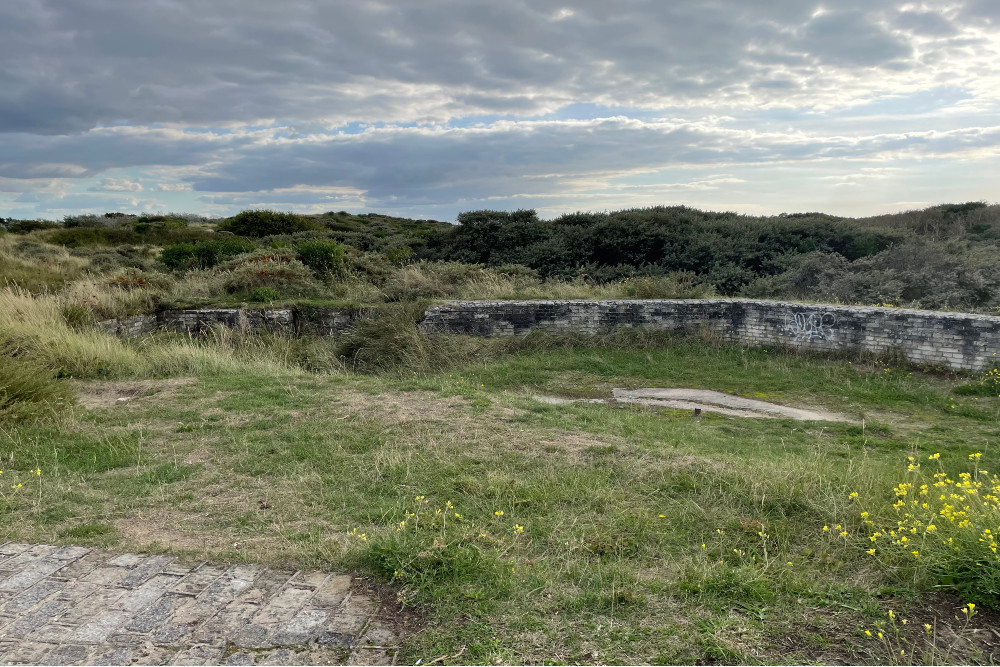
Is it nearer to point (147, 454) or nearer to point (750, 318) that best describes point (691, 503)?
point (147, 454)

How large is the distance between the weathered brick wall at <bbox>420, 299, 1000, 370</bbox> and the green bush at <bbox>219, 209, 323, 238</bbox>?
1997 cm

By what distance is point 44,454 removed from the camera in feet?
17.2

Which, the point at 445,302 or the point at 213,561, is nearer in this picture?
the point at 213,561

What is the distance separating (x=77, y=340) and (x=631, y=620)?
337 inches

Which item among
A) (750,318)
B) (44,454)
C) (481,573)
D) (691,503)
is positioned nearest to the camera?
(481,573)

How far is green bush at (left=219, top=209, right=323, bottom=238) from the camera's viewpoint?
100ft

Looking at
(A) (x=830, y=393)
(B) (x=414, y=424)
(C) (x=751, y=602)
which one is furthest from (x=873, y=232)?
(C) (x=751, y=602)

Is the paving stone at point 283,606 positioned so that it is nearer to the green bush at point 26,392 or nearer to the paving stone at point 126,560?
the paving stone at point 126,560

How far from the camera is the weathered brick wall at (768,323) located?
9445 mm

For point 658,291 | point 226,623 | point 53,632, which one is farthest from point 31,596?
point 658,291

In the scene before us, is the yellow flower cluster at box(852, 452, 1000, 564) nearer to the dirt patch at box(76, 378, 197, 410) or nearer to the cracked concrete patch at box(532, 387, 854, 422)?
the cracked concrete patch at box(532, 387, 854, 422)

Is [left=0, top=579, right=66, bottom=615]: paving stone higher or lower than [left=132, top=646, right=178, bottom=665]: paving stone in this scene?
higher

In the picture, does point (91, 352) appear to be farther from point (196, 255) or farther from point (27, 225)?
point (27, 225)

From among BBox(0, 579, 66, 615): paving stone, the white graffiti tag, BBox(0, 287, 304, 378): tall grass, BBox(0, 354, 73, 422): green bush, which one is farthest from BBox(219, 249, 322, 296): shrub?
BBox(0, 579, 66, 615): paving stone
